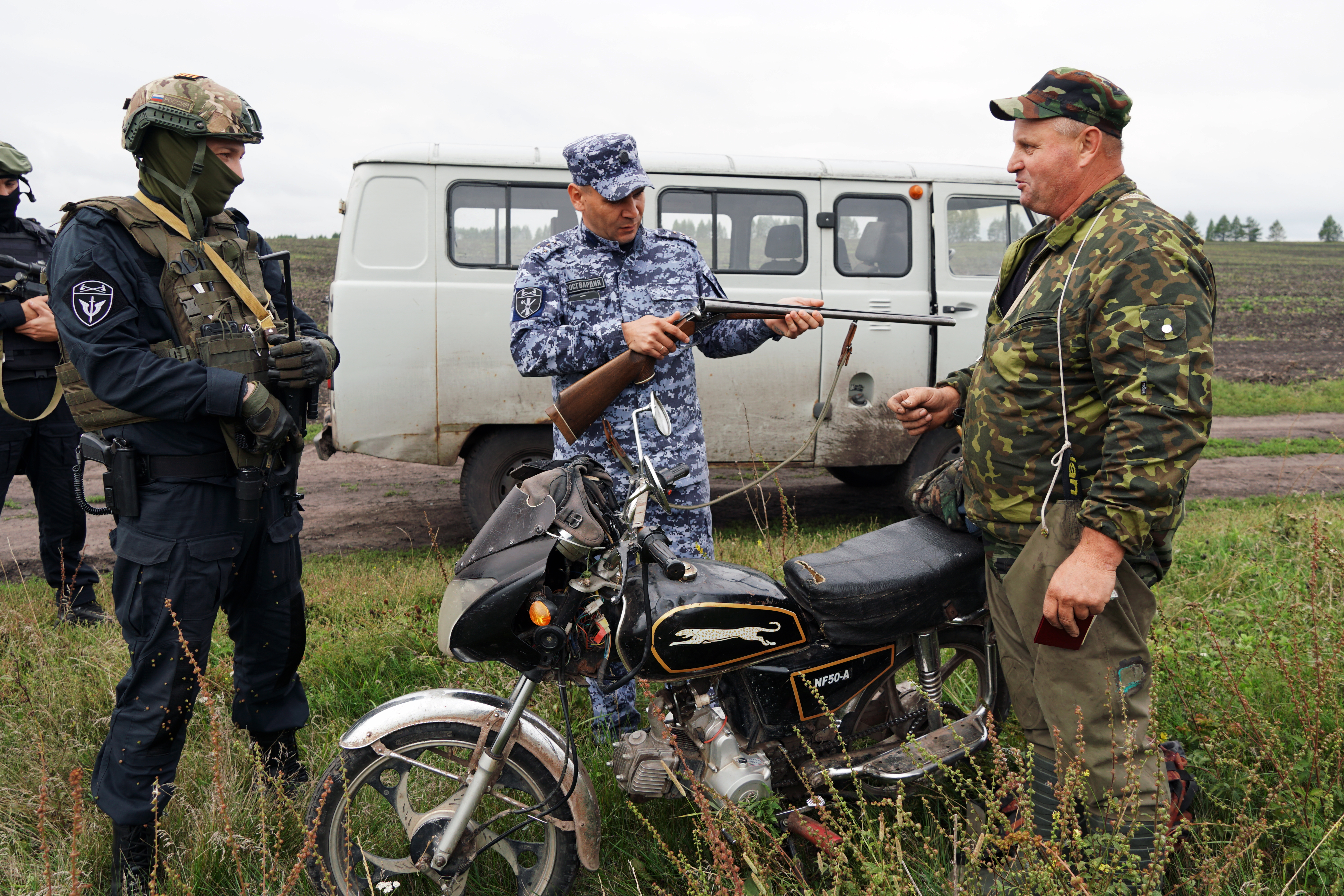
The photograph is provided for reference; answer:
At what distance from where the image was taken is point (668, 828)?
2.71 metres

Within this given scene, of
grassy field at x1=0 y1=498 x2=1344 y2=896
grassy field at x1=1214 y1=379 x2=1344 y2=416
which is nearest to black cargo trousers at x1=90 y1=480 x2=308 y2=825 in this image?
grassy field at x1=0 y1=498 x2=1344 y2=896

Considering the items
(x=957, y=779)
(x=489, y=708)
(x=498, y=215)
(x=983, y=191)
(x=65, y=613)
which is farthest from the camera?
(x=983, y=191)

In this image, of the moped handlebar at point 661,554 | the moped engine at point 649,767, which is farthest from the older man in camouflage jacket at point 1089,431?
the moped engine at point 649,767

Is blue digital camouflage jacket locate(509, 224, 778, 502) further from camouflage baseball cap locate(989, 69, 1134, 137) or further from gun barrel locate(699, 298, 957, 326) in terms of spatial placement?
camouflage baseball cap locate(989, 69, 1134, 137)

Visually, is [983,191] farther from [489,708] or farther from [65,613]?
[65,613]

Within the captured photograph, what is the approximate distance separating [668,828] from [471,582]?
114cm

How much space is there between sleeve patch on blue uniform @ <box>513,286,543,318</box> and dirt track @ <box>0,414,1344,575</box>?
3478 millimetres

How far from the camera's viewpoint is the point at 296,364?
2650mm

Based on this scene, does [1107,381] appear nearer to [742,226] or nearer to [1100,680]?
[1100,680]

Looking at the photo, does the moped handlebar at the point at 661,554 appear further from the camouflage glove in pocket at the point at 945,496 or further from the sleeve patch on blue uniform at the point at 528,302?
the sleeve patch on blue uniform at the point at 528,302

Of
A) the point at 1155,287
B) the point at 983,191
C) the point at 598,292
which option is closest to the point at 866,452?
the point at 983,191

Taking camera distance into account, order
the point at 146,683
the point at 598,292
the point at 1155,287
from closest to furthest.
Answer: the point at 1155,287 → the point at 146,683 → the point at 598,292

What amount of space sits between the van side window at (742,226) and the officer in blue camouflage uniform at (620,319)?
2.95 m

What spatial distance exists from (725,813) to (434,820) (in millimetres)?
778
